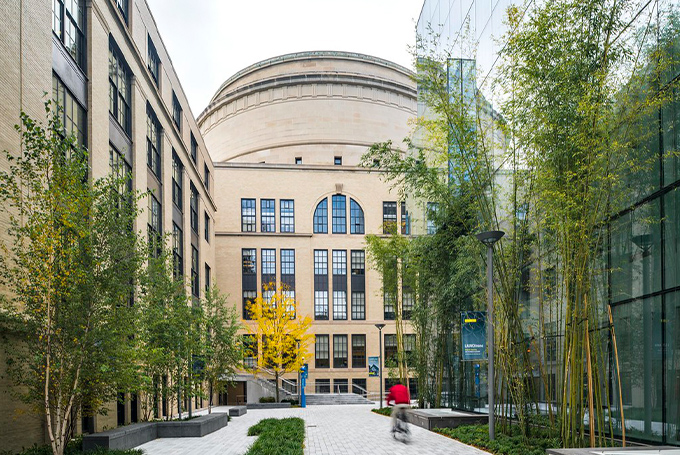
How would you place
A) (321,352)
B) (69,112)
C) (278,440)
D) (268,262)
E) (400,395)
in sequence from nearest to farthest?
(278,440), (400,395), (69,112), (321,352), (268,262)

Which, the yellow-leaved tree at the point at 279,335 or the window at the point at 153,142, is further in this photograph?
the yellow-leaved tree at the point at 279,335

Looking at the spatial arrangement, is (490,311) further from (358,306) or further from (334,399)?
(358,306)

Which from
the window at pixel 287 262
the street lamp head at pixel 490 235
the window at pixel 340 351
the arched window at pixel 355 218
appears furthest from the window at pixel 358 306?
the street lamp head at pixel 490 235

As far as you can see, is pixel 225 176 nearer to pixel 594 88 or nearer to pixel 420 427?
pixel 420 427

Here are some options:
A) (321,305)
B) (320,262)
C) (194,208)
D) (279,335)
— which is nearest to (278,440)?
(194,208)

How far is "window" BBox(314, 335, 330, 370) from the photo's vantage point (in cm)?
4756

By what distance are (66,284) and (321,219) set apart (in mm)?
38762

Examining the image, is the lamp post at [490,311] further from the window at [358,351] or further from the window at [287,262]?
the window at [287,262]

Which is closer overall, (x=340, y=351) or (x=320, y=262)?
(x=340, y=351)

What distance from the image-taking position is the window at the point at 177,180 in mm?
32291

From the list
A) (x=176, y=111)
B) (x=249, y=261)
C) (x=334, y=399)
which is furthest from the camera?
(x=249, y=261)

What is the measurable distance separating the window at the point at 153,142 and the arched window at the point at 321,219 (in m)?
21.6

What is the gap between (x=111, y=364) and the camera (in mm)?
11758

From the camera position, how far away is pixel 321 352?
47.8 meters
